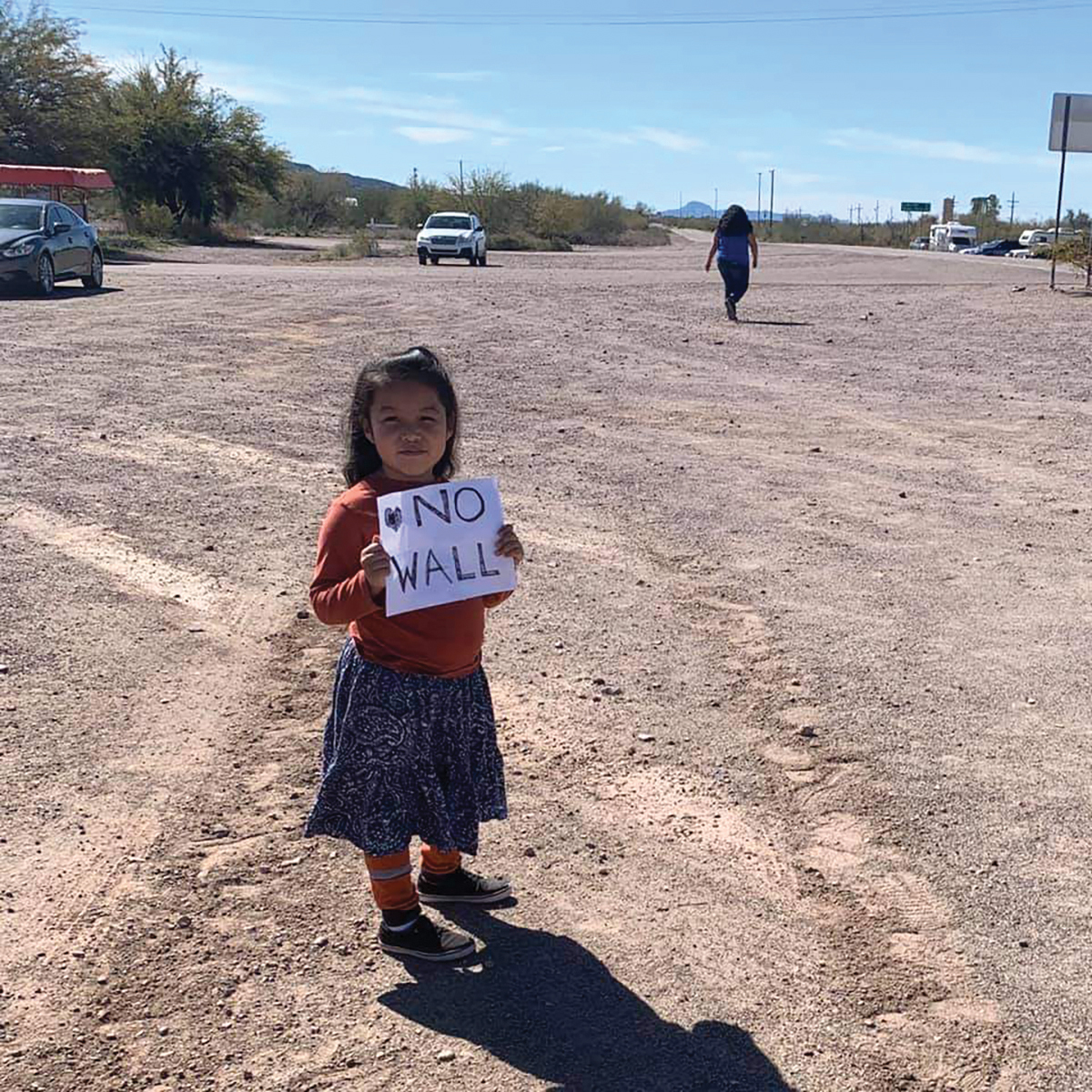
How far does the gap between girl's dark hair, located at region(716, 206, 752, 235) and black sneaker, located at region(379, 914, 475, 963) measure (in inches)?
682

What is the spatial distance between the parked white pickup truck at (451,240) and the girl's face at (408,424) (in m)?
35.4

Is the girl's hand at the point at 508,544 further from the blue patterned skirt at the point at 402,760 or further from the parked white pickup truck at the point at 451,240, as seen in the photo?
the parked white pickup truck at the point at 451,240

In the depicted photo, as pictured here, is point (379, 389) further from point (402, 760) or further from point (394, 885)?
point (394, 885)

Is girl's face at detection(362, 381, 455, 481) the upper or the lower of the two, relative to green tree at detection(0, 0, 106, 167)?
lower

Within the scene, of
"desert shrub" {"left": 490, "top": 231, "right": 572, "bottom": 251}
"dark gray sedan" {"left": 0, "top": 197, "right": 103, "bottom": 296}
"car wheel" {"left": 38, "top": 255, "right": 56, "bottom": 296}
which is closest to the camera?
"dark gray sedan" {"left": 0, "top": 197, "right": 103, "bottom": 296}

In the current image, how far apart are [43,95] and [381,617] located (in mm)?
53345

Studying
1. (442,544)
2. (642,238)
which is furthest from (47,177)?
(642,238)

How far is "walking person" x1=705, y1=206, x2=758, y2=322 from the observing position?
19.5 meters

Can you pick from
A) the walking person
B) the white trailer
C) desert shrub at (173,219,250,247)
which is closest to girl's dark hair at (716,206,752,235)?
the walking person

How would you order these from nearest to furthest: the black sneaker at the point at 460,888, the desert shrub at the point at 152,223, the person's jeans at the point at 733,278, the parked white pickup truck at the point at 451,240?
the black sneaker at the point at 460,888, the person's jeans at the point at 733,278, the parked white pickup truck at the point at 451,240, the desert shrub at the point at 152,223

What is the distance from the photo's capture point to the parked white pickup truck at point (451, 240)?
3778 centimetres

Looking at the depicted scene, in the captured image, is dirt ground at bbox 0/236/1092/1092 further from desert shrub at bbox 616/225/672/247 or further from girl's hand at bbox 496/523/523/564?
desert shrub at bbox 616/225/672/247

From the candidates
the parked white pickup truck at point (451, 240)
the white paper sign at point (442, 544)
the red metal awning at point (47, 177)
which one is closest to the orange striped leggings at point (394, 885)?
the white paper sign at point (442, 544)

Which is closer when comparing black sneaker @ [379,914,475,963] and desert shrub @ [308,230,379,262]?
black sneaker @ [379,914,475,963]
